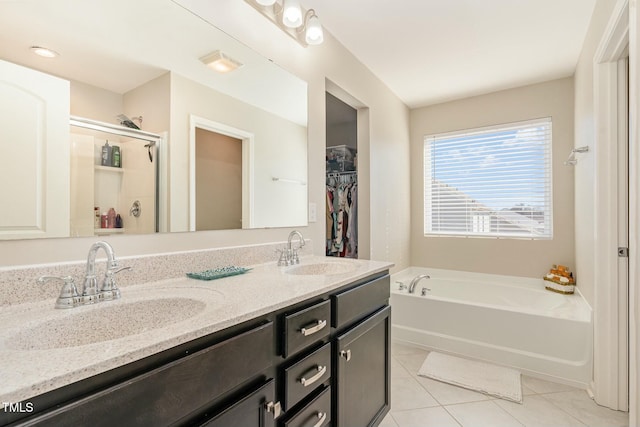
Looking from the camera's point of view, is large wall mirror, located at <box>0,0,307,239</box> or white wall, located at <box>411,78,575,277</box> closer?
large wall mirror, located at <box>0,0,307,239</box>

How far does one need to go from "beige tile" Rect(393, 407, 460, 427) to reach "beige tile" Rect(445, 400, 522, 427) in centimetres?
5

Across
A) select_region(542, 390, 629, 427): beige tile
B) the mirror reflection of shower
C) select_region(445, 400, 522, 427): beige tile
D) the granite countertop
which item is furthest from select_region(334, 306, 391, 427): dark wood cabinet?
select_region(542, 390, 629, 427): beige tile

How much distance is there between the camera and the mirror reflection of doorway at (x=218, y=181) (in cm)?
139

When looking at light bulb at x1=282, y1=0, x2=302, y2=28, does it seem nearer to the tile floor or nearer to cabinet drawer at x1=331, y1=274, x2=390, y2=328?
cabinet drawer at x1=331, y1=274, x2=390, y2=328

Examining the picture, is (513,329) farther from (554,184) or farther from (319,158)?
(319,158)

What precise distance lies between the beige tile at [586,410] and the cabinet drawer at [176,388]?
1.98 m

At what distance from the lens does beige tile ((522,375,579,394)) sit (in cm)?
204

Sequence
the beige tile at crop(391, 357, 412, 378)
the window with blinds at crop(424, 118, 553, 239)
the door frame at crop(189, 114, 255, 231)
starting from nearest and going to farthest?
the door frame at crop(189, 114, 255, 231)
the beige tile at crop(391, 357, 412, 378)
the window with blinds at crop(424, 118, 553, 239)

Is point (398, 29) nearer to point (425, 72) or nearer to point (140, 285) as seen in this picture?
point (425, 72)

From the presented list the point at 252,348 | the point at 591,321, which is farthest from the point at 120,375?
the point at 591,321

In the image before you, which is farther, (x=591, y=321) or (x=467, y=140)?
(x=467, y=140)

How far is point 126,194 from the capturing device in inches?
44.6

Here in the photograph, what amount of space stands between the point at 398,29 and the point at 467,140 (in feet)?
5.90

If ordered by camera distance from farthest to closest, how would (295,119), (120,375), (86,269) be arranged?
(295,119) → (86,269) → (120,375)
